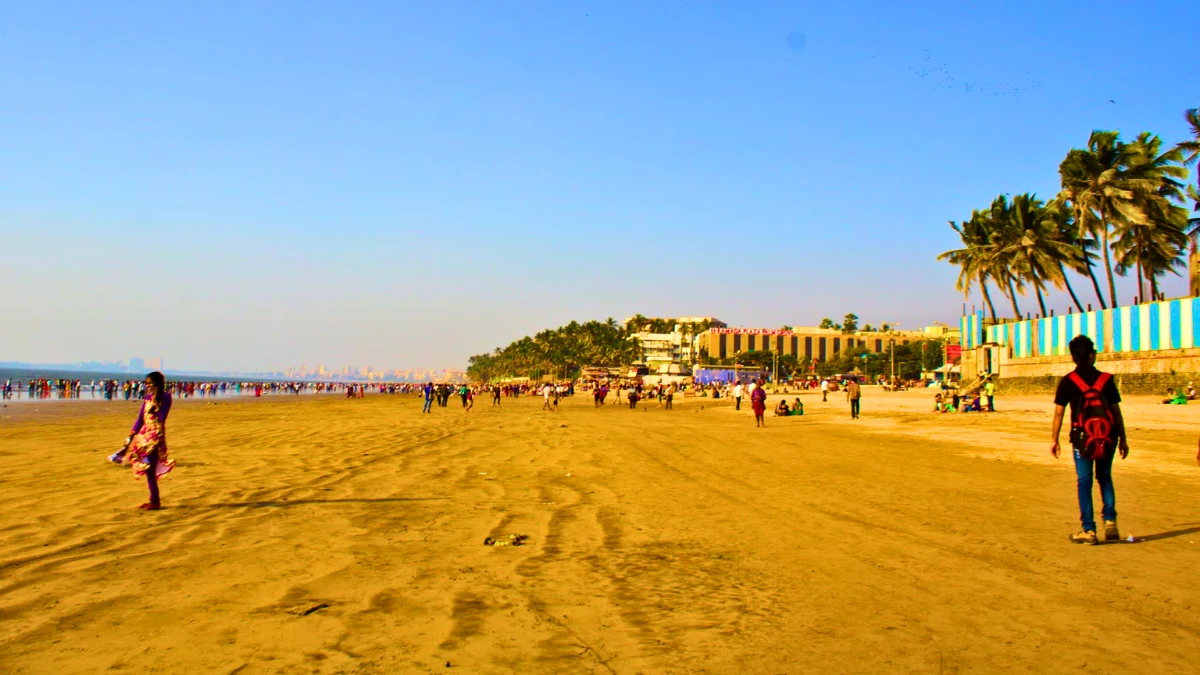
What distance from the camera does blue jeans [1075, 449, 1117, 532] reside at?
7074 mm

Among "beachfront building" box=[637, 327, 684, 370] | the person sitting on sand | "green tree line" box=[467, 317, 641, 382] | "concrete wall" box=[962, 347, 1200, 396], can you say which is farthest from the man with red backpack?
"beachfront building" box=[637, 327, 684, 370]

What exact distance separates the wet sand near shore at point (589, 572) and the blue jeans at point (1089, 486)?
0.28m

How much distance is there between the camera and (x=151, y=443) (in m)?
8.97

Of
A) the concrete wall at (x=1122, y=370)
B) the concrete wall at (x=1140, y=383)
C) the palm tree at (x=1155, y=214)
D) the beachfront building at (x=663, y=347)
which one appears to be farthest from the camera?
the beachfront building at (x=663, y=347)

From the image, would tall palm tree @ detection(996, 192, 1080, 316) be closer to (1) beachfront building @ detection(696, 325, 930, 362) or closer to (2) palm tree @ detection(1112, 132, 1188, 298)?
(2) palm tree @ detection(1112, 132, 1188, 298)

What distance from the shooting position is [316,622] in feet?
15.5

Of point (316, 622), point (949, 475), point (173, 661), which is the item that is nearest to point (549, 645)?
point (316, 622)

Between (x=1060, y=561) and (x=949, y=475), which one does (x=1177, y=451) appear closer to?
(x=949, y=475)

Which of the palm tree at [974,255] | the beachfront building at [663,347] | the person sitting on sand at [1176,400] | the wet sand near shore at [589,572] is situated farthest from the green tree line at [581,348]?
the wet sand near shore at [589,572]

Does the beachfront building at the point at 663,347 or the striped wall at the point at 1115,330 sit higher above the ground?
the beachfront building at the point at 663,347

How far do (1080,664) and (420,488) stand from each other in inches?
332

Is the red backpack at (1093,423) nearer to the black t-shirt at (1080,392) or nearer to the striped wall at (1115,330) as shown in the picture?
the black t-shirt at (1080,392)

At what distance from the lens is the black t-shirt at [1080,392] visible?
705cm

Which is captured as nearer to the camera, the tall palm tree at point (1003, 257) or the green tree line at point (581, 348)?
the tall palm tree at point (1003, 257)
